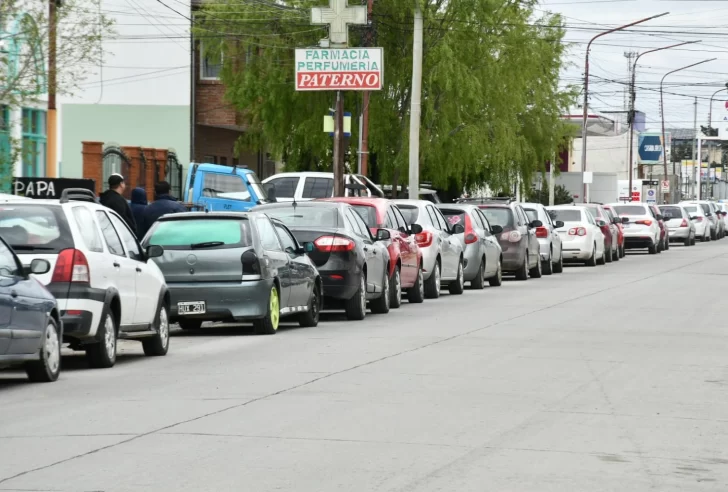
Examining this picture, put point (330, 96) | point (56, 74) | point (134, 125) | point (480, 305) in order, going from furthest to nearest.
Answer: point (134, 125)
point (330, 96)
point (480, 305)
point (56, 74)

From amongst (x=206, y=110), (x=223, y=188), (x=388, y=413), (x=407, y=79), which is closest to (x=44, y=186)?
(x=223, y=188)

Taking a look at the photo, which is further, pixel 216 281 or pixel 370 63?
pixel 370 63

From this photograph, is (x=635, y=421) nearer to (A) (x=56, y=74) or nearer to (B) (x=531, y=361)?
(B) (x=531, y=361)

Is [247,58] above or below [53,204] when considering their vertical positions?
above

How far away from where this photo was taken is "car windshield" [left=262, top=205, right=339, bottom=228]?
20844mm

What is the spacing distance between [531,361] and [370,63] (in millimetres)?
18175

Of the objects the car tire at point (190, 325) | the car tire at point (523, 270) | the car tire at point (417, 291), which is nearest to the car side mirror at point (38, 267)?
the car tire at point (190, 325)

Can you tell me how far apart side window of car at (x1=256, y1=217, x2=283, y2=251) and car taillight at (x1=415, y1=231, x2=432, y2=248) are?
Answer: 699 cm

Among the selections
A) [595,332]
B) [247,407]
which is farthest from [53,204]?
[595,332]

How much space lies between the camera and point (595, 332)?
18953 millimetres

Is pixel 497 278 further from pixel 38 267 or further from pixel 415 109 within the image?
pixel 38 267

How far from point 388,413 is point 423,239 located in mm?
14833

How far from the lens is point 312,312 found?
1977cm

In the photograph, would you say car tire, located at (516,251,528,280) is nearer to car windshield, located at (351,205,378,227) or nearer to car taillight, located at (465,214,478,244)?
car taillight, located at (465,214,478,244)
